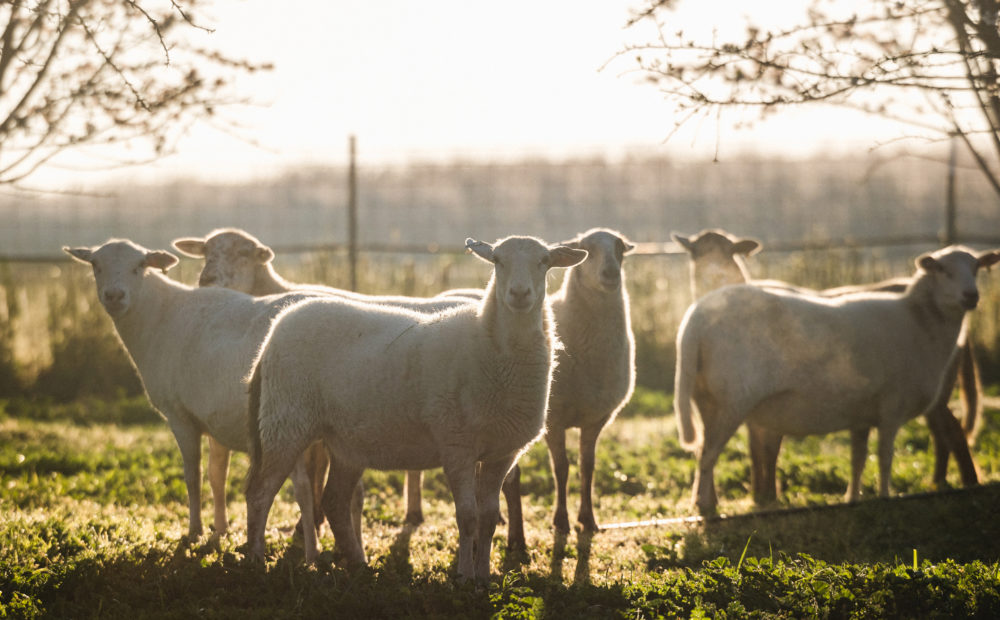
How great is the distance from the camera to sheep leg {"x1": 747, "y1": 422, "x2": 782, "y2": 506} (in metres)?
8.34

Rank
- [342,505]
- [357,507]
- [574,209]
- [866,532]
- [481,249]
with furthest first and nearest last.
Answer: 1. [574,209]
2. [866,532]
3. [357,507]
4. [342,505]
5. [481,249]

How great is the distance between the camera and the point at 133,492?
800 cm

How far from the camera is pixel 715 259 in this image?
9.74 meters

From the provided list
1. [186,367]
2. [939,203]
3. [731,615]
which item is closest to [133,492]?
[186,367]

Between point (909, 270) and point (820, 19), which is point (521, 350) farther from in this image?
point (909, 270)

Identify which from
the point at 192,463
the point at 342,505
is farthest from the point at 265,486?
the point at 192,463

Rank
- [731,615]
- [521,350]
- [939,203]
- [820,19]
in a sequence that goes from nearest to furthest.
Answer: [731,615]
[521,350]
[820,19]
[939,203]

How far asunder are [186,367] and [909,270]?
13.0 meters

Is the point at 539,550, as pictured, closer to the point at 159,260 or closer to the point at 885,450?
the point at 885,450

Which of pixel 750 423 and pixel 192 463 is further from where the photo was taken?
pixel 750 423

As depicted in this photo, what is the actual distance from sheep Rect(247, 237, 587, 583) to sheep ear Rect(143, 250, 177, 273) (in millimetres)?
Answer: 1909

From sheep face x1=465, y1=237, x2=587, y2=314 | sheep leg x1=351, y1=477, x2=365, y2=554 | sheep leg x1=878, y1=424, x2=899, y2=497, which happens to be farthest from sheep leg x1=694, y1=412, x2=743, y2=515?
sheep leg x1=351, y1=477, x2=365, y2=554

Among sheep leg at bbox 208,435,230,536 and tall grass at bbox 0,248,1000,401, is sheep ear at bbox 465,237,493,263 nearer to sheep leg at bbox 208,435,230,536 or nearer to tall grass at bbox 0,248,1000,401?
sheep leg at bbox 208,435,230,536

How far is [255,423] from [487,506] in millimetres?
1414
